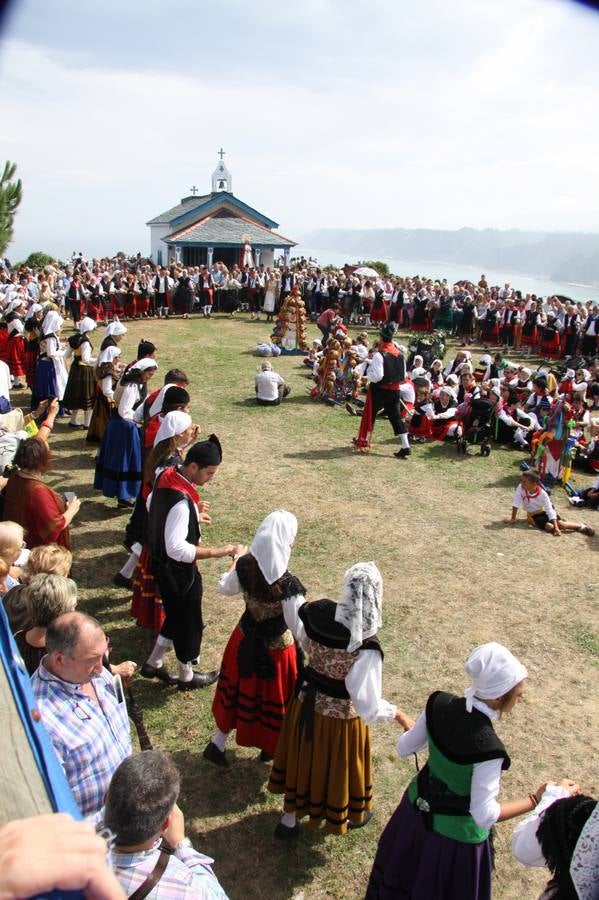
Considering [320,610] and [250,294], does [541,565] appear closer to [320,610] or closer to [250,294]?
[320,610]

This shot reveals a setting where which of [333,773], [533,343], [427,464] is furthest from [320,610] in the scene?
[533,343]

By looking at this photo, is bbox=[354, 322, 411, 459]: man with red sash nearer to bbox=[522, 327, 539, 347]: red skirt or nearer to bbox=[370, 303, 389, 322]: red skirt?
bbox=[522, 327, 539, 347]: red skirt

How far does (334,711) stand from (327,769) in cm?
32

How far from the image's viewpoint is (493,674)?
101 inches

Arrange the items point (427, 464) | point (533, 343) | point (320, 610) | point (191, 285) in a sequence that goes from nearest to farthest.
A: point (320, 610) → point (427, 464) → point (533, 343) → point (191, 285)

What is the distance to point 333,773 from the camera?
3.23 m

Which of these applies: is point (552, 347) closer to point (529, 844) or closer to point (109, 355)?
point (109, 355)

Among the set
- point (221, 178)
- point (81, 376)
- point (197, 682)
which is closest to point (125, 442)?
point (81, 376)

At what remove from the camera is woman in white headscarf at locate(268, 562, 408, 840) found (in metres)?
2.99

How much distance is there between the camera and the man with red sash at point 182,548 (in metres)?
3.98

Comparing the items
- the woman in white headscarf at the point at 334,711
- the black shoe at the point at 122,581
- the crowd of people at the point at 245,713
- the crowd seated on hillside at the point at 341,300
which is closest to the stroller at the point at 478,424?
the crowd of people at the point at 245,713

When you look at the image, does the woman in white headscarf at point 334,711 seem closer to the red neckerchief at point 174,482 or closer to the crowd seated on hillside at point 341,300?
the red neckerchief at point 174,482

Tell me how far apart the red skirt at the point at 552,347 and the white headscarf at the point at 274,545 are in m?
15.9

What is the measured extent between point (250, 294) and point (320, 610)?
19.6 m
